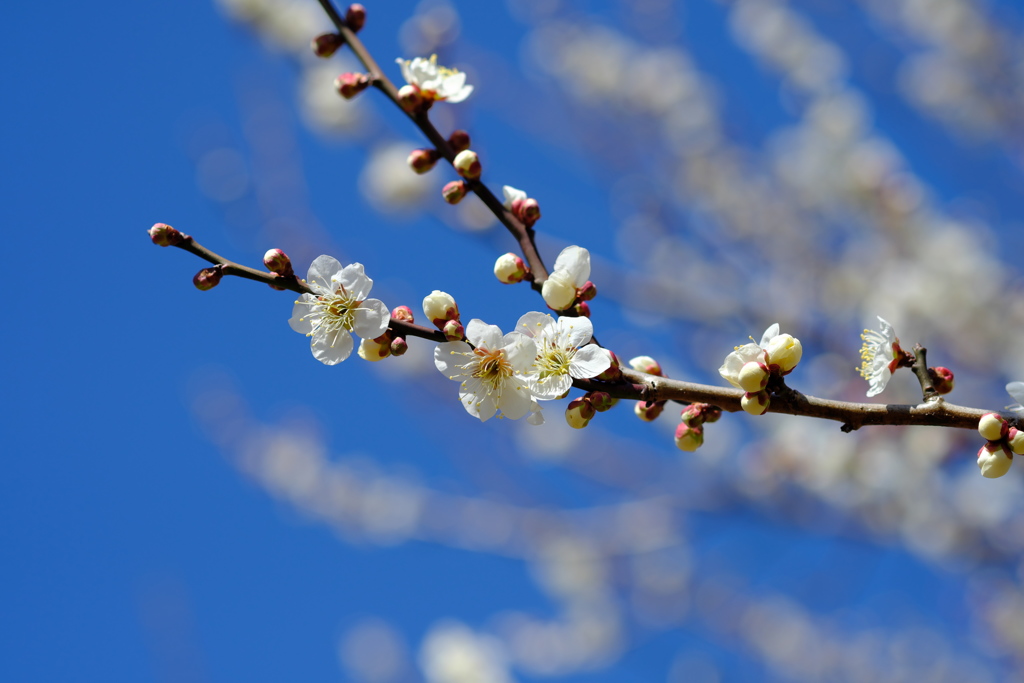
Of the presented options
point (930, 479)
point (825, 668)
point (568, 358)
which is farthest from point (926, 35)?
point (568, 358)

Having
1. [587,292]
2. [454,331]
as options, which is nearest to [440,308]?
[454,331]

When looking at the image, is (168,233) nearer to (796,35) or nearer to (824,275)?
(824,275)

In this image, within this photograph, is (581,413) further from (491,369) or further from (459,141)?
(459,141)

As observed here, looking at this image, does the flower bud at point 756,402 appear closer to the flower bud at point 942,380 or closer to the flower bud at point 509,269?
the flower bud at point 942,380

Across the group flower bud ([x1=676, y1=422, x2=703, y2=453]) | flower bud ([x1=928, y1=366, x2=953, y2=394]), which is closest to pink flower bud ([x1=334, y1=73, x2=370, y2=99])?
flower bud ([x1=676, y1=422, x2=703, y2=453])

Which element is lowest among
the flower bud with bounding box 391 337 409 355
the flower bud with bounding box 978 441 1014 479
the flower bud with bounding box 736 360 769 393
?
the flower bud with bounding box 391 337 409 355

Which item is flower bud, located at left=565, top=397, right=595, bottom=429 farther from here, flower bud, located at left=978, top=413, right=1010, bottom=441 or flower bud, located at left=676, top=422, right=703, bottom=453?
flower bud, located at left=978, top=413, right=1010, bottom=441

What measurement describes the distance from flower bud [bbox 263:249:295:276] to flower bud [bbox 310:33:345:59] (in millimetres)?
864

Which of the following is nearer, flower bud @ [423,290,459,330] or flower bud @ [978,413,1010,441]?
flower bud @ [978,413,1010,441]

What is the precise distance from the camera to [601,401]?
1261 millimetres

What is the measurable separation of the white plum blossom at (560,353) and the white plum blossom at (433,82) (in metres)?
0.69

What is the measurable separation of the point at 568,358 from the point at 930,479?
146 inches

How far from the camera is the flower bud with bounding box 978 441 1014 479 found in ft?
4.11

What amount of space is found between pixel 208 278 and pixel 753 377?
0.97 m
